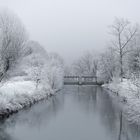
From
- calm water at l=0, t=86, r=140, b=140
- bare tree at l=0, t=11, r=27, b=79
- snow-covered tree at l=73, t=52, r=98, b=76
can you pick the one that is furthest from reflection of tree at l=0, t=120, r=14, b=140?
snow-covered tree at l=73, t=52, r=98, b=76

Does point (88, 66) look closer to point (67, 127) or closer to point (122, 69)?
point (122, 69)

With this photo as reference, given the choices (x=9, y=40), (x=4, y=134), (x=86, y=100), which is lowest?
(x=86, y=100)

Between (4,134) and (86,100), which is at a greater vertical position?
(4,134)

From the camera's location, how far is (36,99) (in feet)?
79.9

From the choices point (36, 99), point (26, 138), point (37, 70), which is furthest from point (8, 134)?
point (37, 70)

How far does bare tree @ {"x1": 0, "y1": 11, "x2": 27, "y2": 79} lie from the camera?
16.5 metres

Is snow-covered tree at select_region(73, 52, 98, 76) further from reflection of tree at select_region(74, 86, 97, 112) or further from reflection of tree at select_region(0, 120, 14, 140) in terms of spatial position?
reflection of tree at select_region(0, 120, 14, 140)

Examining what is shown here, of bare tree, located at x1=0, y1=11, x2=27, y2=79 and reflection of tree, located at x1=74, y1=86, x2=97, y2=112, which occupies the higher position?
bare tree, located at x1=0, y1=11, x2=27, y2=79

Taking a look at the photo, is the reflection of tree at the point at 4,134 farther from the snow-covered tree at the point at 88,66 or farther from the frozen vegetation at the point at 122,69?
the snow-covered tree at the point at 88,66

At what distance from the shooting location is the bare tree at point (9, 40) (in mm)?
16453

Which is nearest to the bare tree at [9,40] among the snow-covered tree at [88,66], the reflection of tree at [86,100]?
the reflection of tree at [86,100]

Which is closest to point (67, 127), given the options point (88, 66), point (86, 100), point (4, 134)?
point (4, 134)

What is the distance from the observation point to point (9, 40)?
16812 millimetres

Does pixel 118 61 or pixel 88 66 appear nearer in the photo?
pixel 118 61
